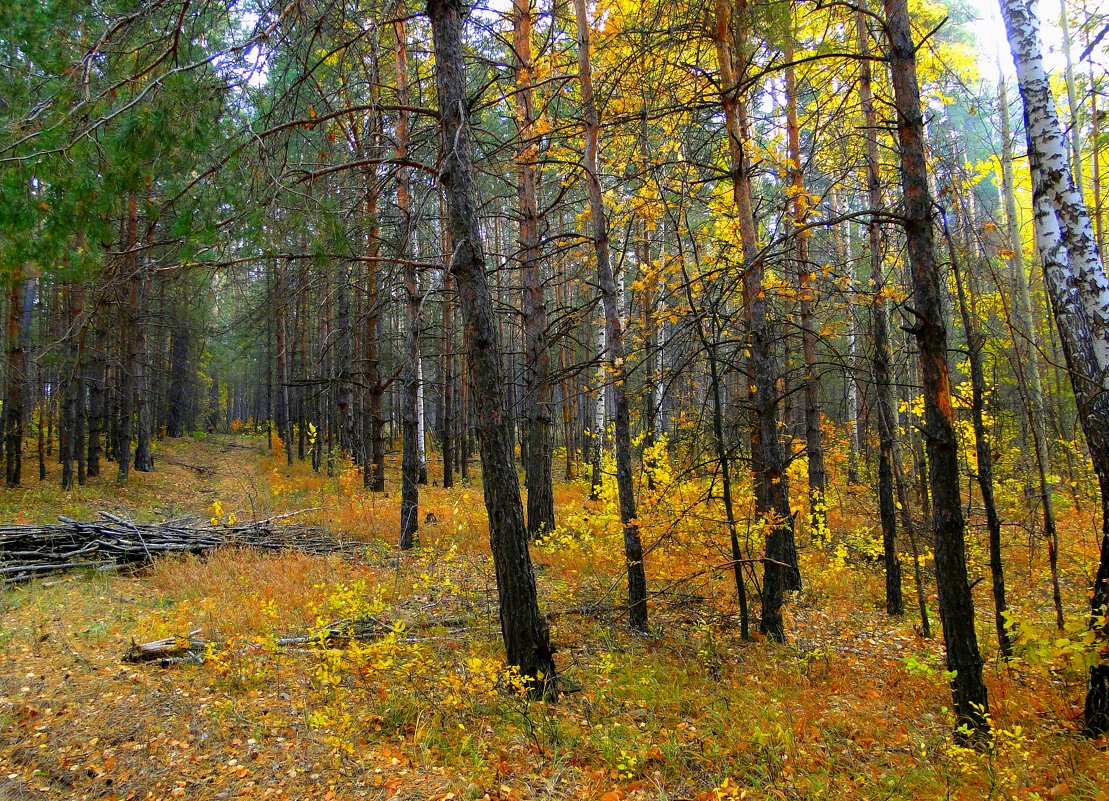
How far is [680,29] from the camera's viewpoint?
224 inches

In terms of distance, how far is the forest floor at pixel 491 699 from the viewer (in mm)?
3699

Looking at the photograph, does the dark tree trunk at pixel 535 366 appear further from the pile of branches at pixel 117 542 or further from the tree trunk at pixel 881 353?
the tree trunk at pixel 881 353

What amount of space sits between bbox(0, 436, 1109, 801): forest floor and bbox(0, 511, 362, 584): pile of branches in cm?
54

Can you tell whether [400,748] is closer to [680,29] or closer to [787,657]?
[787,657]

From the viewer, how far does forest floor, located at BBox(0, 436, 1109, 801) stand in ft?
12.1

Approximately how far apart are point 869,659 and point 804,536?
182 inches

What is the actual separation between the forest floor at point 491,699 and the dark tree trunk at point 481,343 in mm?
537

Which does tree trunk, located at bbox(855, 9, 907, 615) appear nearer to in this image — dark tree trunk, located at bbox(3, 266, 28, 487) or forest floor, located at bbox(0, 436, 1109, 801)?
forest floor, located at bbox(0, 436, 1109, 801)

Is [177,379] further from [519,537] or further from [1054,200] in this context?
[1054,200]

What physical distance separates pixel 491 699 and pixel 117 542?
734 cm

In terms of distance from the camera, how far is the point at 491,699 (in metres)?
4.74

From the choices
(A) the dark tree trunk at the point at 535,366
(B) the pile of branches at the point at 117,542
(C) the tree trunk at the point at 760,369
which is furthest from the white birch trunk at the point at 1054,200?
(B) the pile of branches at the point at 117,542

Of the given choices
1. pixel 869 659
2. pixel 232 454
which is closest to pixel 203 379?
pixel 232 454

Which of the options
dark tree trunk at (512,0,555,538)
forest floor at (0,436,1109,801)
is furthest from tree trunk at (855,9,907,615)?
dark tree trunk at (512,0,555,538)
